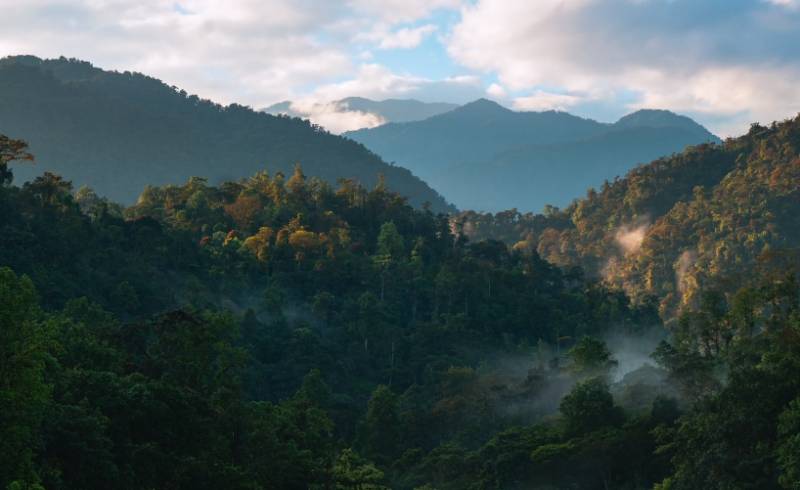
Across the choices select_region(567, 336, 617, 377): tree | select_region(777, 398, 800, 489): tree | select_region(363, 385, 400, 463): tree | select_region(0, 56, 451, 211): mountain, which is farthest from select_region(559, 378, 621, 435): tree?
select_region(0, 56, 451, 211): mountain

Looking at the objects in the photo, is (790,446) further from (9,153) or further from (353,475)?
(9,153)

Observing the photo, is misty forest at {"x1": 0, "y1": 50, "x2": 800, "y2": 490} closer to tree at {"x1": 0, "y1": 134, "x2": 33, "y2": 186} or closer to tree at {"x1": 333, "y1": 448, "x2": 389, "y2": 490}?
tree at {"x1": 333, "y1": 448, "x2": 389, "y2": 490}

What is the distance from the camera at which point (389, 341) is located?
69688 mm

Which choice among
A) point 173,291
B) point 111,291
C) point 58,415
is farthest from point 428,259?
point 58,415

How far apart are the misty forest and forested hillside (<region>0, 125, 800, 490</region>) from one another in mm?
139

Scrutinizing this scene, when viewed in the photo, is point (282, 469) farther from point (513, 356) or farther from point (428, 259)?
point (428, 259)

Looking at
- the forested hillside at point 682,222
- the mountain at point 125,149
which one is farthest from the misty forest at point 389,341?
the mountain at point 125,149

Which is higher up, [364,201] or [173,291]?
[364,201]

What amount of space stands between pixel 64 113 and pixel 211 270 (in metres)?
127

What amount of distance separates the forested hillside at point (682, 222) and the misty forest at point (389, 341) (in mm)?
363

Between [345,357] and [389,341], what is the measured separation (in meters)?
3.97

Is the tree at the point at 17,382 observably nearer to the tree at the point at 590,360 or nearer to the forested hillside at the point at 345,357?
the forested hillside at the point at 345,357

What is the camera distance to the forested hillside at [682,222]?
363 feet

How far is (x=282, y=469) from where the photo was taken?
1277 inches
